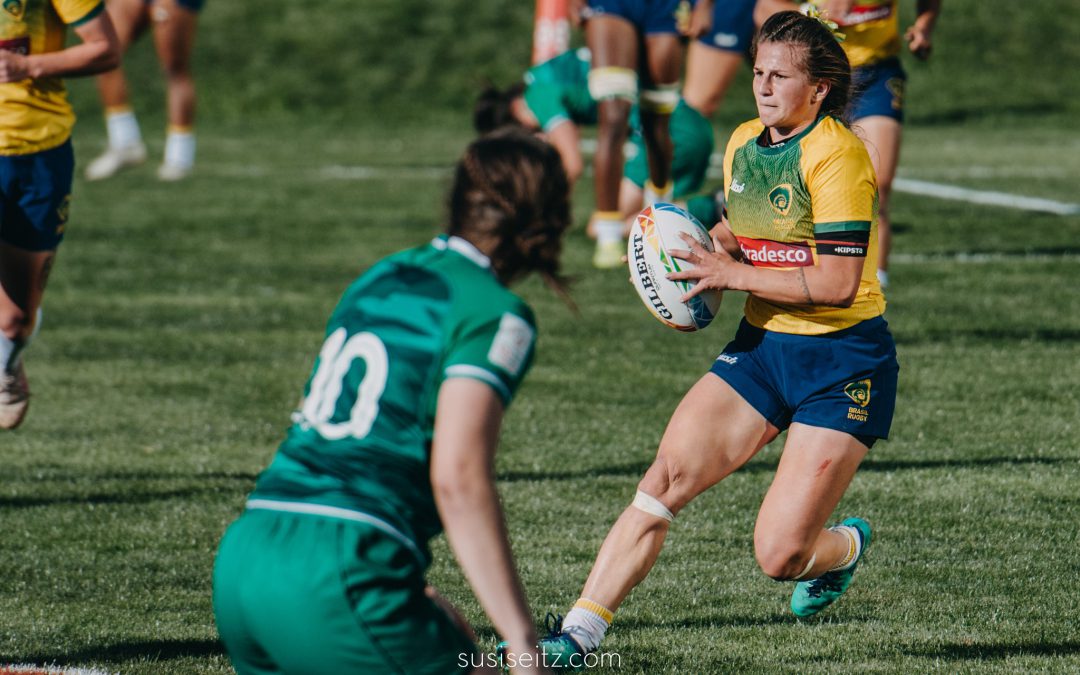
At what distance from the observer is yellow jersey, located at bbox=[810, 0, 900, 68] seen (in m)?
9.68

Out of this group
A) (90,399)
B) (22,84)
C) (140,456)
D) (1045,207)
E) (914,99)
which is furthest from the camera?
(914,99)

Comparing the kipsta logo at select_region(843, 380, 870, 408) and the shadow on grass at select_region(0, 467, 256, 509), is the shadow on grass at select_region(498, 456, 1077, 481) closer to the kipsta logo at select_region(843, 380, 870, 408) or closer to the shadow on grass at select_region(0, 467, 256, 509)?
the shadow on grass at select_region(0, 467, 256, 509)

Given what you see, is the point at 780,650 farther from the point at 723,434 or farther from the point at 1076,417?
the point at 1076,417

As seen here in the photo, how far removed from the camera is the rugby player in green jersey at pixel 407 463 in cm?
317

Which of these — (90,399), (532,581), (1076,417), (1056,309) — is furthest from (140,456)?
(1056,309)

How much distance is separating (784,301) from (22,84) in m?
3.99

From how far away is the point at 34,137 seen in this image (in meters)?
7.27

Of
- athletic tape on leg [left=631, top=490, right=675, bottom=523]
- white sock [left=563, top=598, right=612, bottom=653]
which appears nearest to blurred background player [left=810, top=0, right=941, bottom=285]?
athletic tape on leg [left=631, top=490, right=675, bottom=523]

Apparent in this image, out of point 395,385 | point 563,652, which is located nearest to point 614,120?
point 563,652

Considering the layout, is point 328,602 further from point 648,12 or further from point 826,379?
point 648,12

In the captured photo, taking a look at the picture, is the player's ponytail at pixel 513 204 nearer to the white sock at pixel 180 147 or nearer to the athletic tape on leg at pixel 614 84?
the athletic tape on leg at pixel 614 84

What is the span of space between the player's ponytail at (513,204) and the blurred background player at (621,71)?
339 inches

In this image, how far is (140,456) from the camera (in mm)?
7762

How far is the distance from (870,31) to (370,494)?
23.3ft
